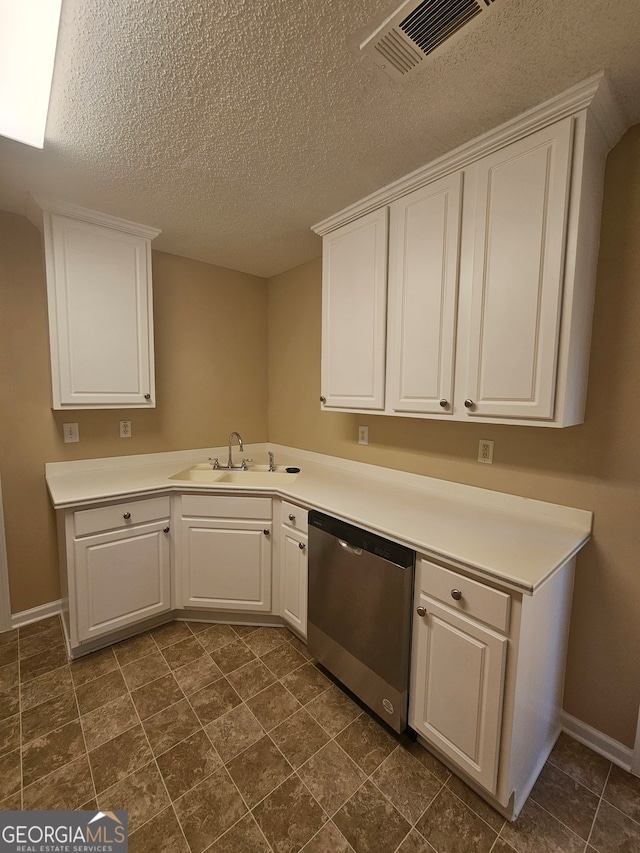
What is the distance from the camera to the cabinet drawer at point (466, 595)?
1158 millimetres

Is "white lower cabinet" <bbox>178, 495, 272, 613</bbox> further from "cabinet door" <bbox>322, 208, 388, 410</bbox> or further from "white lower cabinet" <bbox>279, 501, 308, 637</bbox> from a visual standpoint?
"cabinet door" <bbox>322, 208, 388, 410</bbox>

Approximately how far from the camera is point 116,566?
6.61 ft

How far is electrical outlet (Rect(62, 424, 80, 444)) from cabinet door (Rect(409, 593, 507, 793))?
224cm

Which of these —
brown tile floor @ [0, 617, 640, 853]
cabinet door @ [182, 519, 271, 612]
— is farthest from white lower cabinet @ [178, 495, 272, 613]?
A: brown tile floor @ [0, 617, 640, 853]

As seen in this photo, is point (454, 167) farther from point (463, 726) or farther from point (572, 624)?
point (463, 726)

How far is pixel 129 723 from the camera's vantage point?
Answer: 5.22 feet

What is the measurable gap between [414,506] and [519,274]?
1080 mm

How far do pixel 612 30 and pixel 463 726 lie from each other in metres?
2.20

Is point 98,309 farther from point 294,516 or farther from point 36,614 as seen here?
point 36,614

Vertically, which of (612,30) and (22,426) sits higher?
(612,30)

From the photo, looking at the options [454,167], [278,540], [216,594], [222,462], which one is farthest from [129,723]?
[454,167]

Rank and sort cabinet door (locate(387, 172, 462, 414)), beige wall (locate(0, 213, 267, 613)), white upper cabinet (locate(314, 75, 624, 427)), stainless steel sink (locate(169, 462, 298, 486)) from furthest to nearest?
stainless steel sink (locate(169, 462, 298, 486))
beige wall (locate(0, 213, 267, 613))
cabinet door (locate(387, 172, 462, 414))
white upper cabinet (locate(314, 75, 624, 427))

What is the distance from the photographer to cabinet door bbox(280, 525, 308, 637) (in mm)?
1971
